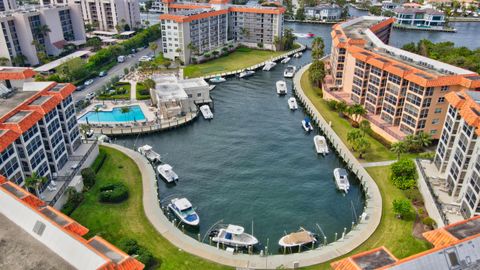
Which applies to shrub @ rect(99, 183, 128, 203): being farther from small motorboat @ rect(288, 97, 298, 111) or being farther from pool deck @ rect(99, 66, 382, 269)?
small motorboat @ rect(288, 97, 298, 111)

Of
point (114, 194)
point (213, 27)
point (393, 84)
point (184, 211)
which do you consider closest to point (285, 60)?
point (213, 27)

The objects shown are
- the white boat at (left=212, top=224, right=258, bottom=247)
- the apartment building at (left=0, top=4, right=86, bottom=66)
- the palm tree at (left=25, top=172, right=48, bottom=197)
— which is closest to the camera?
the palm tree at (left=25, top=172, right=48, bottom=197)

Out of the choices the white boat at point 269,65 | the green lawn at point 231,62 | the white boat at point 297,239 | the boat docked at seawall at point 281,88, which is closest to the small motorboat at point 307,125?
the boat docked at seawall at point 281,88

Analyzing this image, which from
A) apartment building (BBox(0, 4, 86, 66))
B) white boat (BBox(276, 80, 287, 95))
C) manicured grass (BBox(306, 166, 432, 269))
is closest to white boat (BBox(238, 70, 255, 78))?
white boat (BBox(276, 80, 287, 95))

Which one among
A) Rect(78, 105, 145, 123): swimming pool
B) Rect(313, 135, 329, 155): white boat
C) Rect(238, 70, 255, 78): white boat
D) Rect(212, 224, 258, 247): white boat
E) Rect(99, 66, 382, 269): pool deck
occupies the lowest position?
Rect(212, 224, 258, 247): white boat

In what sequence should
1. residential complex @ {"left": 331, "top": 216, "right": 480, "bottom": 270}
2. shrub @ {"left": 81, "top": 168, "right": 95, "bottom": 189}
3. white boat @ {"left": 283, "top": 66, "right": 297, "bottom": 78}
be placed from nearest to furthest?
1. residential complex @ {"left": 331, "top": 216, "right": 480, "bottom": 270}
2. shrub @ {"left": 81, "top": 168, "right": 95, "bottom": 189}
3. white boat @ {"left": 283, "top": 66, "right": 297, "bottom": 78}

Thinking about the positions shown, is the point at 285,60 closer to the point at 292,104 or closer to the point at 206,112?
the point at 292,104
